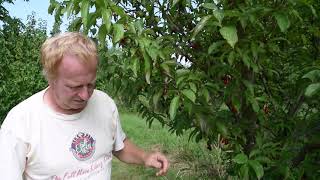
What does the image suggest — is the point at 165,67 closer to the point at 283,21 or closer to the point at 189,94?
the point at 189,94

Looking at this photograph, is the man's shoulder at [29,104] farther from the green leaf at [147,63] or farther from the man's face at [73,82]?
the green leaf at [147,63]

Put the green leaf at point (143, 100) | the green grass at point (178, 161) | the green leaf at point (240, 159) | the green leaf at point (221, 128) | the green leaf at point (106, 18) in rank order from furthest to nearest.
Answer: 1. the green grass at point (178, 161)
2. the green leaf at point (143, 100)
3. the green leaf at point (221, 128)
4. the green leaf at point (240, 159)
5. the green leaf at point (106, 18)

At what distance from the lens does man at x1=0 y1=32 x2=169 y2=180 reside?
1.93 m

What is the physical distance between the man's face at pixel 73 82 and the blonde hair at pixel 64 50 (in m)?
0.02

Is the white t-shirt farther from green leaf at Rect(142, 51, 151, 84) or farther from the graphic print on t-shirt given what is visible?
green leaf at Rect(142, 51, 151, 84)

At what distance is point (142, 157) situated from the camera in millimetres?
2416

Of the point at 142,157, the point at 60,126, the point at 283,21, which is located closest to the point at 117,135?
the point at 142,157

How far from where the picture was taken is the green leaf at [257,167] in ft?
6.83

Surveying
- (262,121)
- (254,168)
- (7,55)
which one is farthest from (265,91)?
(7,55)

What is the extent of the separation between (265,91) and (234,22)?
0.81 metres

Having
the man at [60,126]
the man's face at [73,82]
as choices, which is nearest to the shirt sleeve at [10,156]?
the man at [60,126]

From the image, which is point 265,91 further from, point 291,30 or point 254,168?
point 254,168

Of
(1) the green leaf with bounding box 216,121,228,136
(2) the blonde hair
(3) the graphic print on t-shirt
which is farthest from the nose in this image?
(1) the green leaf with bounding box 216,121,228,136

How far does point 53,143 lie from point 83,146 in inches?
5.5
